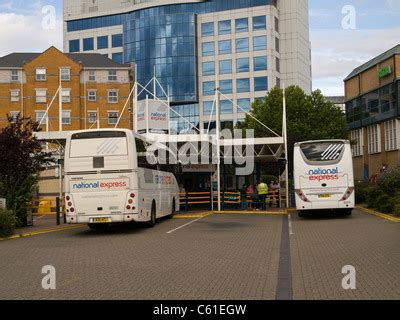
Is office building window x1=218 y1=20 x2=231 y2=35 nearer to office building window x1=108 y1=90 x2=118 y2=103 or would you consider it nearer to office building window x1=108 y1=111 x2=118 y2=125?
office building window x1=108 y1=90 x2=118 y2=103

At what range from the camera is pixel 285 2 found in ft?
293

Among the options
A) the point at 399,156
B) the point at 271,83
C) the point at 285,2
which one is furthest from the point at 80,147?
the point at 285,2

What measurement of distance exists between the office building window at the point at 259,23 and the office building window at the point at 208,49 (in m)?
7.20

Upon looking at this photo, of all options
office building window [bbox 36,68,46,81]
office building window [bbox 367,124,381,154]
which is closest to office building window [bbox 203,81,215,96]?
office building window [bbox 36,68,46,81]

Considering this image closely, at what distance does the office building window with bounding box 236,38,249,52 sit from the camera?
87.8 m

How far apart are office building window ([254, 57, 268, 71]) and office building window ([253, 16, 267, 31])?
15.0ft

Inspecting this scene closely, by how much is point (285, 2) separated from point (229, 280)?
3330 inches

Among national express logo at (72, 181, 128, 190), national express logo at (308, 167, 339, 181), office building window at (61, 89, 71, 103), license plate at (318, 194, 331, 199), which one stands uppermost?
office building window at (61, 89, 71, 103)

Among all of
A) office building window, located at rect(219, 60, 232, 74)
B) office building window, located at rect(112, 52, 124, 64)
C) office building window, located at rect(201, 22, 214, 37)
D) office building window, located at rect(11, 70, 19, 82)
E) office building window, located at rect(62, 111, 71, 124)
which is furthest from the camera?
office building window, located at rect(112, 52, 124, 64)

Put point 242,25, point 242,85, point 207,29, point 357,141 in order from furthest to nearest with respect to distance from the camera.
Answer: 1. point 207,29
2. point 242,25
3. point 242,85
4. point 357,141

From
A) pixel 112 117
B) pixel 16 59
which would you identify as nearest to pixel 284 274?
pixel 112 117

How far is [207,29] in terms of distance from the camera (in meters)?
90.1

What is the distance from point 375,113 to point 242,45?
115 feet

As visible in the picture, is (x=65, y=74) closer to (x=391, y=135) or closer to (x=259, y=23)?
(x=259, y=23)
